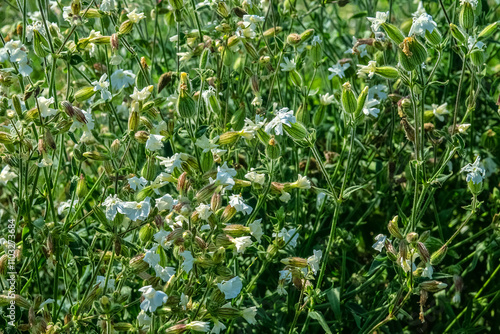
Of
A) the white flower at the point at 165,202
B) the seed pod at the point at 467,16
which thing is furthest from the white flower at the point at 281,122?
the seed pod at the point at 467,16

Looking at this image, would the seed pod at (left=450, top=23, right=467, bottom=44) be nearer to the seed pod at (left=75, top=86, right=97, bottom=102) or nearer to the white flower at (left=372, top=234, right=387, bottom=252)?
the white flower at (left=372, top=234, right=387, bottom=252)

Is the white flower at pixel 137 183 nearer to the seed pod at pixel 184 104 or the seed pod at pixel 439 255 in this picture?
the seed pod at pixel 184 104

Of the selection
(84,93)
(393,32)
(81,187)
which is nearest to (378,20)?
(393,32)

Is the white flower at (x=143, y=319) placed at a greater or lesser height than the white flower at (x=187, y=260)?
lesser

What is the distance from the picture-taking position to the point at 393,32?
1263 millimetres

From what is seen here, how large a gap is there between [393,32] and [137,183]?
61cm

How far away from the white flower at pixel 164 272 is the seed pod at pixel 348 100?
1.63 ft

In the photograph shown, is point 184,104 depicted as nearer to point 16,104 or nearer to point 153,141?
point 153,141

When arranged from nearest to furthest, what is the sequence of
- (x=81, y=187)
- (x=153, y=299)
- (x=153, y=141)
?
1. (x=153, y=299)
2. (x=153, y=141)
3. (x=81, y=187)

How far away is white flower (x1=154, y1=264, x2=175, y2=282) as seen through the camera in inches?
44.5

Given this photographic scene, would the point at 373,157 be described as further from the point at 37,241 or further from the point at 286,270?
the point at 37,241

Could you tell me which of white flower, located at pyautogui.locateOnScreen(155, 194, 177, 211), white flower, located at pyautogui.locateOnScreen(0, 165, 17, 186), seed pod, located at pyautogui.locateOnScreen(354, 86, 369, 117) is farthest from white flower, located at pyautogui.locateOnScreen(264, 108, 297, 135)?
white flower, located at pyautogui.locateOnScreen(0, 165, 17, 186)

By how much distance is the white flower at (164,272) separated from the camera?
113 cm

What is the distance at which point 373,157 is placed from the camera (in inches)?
66.6
